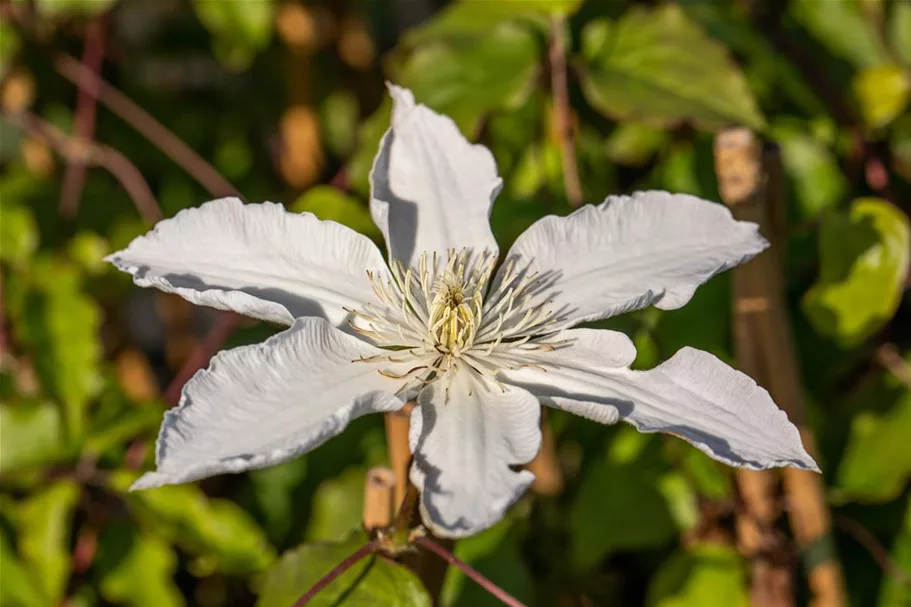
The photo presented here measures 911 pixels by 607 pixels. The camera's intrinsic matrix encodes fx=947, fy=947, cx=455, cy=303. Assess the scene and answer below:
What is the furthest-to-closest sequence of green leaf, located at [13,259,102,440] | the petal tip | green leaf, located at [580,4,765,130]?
green leaf, located at [13,259,102,440]
green leaf, located at [580,4,765,130]
the petal tip

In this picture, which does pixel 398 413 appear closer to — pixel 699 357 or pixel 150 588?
Answer: pixel 699 357

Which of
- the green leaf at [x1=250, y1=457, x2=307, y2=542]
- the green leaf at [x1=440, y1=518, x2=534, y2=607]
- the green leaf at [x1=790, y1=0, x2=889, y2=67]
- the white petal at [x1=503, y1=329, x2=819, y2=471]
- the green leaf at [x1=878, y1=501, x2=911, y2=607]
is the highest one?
the white petal at [x1=503, y1=329, x2=819, y2=471]

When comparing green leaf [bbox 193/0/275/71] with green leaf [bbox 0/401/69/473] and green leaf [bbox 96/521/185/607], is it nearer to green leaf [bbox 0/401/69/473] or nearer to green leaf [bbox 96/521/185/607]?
green leaf [bbox 0/401/69/473]

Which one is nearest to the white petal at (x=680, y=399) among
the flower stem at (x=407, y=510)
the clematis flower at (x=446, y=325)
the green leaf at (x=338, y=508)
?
the clematis flower at (x=446, y=325)

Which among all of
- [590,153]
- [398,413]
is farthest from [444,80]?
[398,413]

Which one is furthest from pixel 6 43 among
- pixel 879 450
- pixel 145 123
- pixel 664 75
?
pixel 879 450

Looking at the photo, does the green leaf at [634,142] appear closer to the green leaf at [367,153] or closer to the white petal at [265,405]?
the green leaf at [367,153]

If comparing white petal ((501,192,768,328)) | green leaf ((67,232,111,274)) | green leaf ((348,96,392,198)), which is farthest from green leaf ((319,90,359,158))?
white petal ((501,192,768,328))

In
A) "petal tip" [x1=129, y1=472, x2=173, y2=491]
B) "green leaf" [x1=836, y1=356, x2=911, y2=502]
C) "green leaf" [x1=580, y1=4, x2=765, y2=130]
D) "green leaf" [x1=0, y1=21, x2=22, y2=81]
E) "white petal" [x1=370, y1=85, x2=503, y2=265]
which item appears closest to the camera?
"petal tip" [x1=129, y1=472, x2=173, y2=491]
